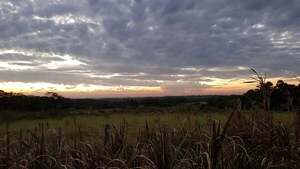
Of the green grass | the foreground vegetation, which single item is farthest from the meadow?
the foreground vegetation

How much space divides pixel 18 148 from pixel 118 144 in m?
1.55

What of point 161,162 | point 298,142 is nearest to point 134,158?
point 161,162

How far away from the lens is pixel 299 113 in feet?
23.6

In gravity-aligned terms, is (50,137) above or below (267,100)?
below

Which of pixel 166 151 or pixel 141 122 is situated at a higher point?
pixel 166 151

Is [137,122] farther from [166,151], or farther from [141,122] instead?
[166,151]

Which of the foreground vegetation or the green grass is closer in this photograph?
the foreground vegetation

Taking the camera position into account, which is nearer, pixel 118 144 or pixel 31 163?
pixel 31 163

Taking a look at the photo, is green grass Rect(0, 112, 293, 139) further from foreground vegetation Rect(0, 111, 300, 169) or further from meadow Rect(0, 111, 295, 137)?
foreground vegetation Rect(0, 111, 300, 169)

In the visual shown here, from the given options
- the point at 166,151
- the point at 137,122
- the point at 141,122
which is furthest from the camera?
the point at 141,122

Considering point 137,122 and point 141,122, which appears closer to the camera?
point 137,122

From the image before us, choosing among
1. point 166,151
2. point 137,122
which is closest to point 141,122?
point 137,122

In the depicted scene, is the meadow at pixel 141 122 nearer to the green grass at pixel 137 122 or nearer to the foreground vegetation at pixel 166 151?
the green grass at pixel 137 122

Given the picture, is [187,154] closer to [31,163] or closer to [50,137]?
[31,163]
